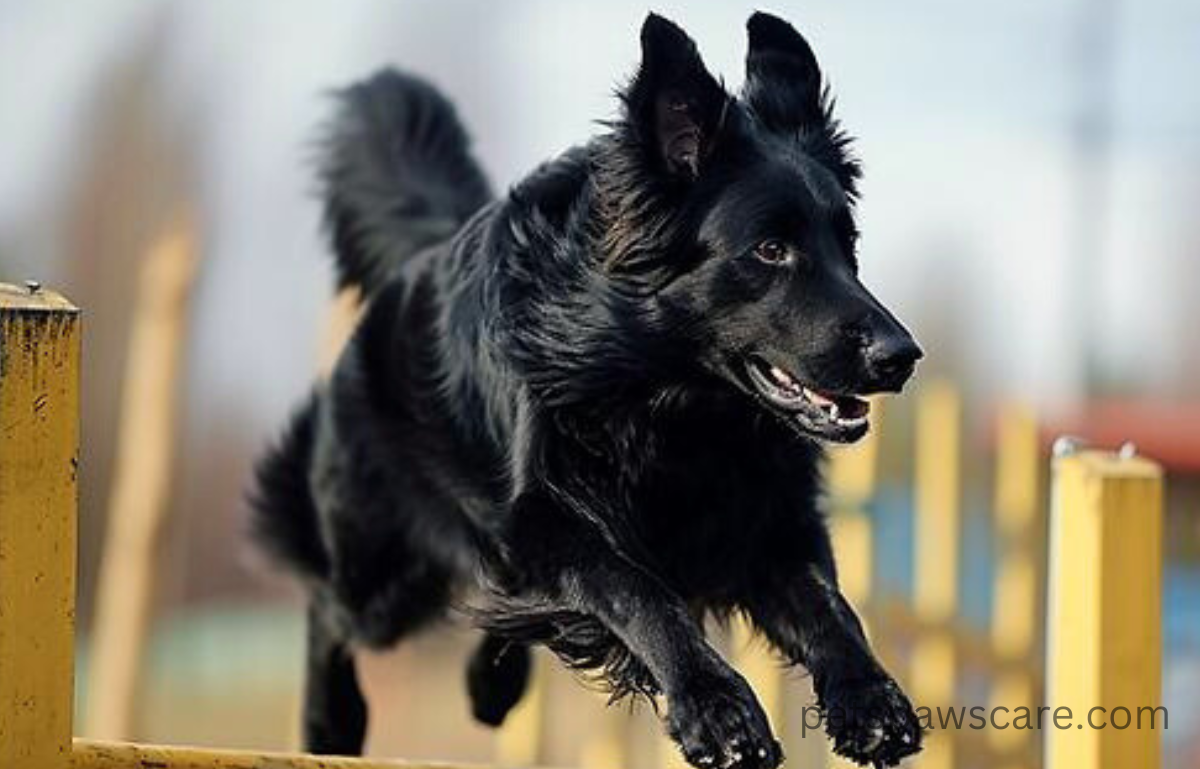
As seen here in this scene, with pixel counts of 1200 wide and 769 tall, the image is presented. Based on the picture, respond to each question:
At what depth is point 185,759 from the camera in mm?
2916

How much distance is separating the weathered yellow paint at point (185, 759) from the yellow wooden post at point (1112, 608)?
1420 millimetres

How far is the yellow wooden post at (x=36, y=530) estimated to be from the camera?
262 cm

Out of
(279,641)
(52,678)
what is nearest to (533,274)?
(52,678)

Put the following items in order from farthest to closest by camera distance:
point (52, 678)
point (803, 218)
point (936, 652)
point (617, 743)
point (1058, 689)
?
1. point (617, 743)
2. point (936, 652)
3. point (1058, 689)
4. point (803, 218)
5. point (52, 678)

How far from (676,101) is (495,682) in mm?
1903

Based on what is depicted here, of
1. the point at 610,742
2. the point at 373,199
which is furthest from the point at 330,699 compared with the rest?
the point at 610,742

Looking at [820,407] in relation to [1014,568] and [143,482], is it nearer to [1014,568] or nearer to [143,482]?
[1014,568]

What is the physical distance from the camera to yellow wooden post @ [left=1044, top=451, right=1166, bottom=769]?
374cm

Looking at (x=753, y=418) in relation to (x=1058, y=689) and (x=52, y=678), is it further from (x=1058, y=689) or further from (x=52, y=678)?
(x=52, y=678)

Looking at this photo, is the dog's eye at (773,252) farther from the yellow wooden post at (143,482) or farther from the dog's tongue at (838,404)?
the yellow wooden post at (143,482)

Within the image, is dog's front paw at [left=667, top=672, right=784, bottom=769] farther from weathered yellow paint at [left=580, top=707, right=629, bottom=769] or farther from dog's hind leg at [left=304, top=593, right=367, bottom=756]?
weathered yellow paint at [left=580, top=707, right=629, bottom=769]

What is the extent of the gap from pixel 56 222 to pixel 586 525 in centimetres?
1145

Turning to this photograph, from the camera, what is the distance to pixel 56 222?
1414 centimetres

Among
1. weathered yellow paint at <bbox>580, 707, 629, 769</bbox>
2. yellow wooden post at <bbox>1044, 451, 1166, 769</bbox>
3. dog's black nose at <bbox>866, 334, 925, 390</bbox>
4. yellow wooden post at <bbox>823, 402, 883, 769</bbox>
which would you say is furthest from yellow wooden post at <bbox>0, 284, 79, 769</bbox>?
weathered yellow paint at <bbox>580, 707, 629, 769</bbox>
